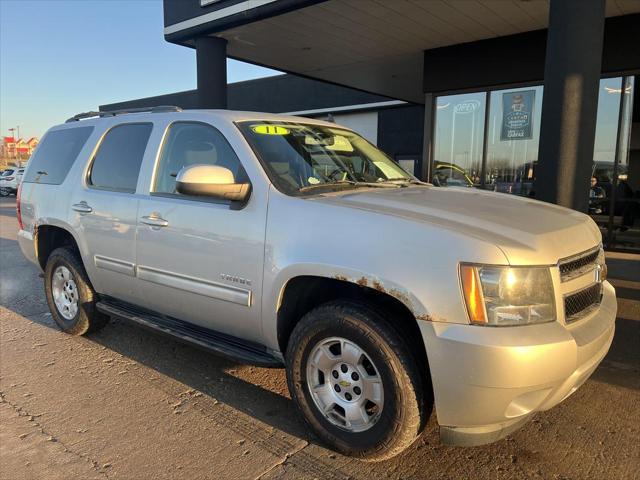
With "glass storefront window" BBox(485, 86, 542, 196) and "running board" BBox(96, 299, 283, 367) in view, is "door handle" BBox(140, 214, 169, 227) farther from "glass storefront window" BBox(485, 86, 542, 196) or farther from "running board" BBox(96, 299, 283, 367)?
"glass storefront window" BBox(485, 86, 542, 196)

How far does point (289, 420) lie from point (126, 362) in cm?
171

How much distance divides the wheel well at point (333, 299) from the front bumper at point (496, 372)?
217 mm

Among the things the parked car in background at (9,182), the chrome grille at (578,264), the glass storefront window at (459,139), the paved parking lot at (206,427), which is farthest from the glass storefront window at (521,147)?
the parked car in background at (9,182)

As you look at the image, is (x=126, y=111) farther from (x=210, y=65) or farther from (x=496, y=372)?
(x=210, y=65)

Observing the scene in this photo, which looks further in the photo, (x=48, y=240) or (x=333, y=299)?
(x=48, y=240)

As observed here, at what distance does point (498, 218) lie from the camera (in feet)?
8.91

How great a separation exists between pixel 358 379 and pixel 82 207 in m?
3.00

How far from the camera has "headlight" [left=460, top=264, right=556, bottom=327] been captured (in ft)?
7.52

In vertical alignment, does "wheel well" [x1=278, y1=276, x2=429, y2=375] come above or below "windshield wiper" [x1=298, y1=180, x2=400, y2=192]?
below

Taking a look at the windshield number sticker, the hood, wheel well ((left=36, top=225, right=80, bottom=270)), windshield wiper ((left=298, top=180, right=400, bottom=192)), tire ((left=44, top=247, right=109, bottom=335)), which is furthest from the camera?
wheel well ((left=36, top=225, right=80, bottom=270))

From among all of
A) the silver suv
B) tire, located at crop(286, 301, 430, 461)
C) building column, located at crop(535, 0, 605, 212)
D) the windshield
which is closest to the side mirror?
the silver suv

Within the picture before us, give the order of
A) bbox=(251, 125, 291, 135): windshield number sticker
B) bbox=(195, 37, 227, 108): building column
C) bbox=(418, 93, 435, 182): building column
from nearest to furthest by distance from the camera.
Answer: bbox=(251, 125, 291, 135): windshield number sticker, bbox=(195, 37, 227, 108): building column, bbox=(418, 93, 435, 182): building column

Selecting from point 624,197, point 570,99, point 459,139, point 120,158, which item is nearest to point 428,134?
point 459,139

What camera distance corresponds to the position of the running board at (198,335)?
3.11m
